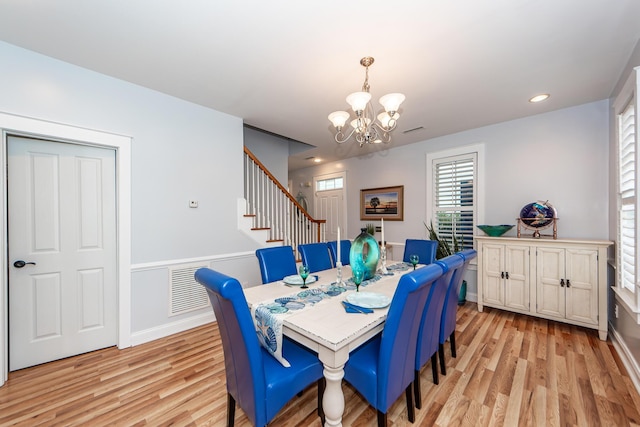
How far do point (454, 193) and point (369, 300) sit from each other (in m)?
3.14

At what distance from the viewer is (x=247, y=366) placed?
1.26 metres

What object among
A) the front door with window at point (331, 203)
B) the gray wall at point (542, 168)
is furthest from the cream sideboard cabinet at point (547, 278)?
the front door with window at point (331, 203)

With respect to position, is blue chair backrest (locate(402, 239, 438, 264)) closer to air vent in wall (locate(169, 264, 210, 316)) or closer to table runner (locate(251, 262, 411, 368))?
table runner (locate(251, 262, 411, 368))

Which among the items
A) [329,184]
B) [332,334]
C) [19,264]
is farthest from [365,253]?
[329,184]

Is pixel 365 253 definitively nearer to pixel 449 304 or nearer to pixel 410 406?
pixel 449 304

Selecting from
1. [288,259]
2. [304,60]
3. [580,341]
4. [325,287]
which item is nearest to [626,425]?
[580,341]

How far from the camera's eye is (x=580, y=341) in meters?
2.64

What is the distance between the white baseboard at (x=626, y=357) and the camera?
1963 millimetres

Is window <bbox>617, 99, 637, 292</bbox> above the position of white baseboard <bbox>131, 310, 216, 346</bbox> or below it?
above

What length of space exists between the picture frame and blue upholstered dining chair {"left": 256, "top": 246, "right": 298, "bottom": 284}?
2.70 meters

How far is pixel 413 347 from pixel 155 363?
222 cm

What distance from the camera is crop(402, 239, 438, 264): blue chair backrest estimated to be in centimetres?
293

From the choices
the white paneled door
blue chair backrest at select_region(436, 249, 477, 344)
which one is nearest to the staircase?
the white paneled door

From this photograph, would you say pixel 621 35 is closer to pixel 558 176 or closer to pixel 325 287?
pixel 558 176
